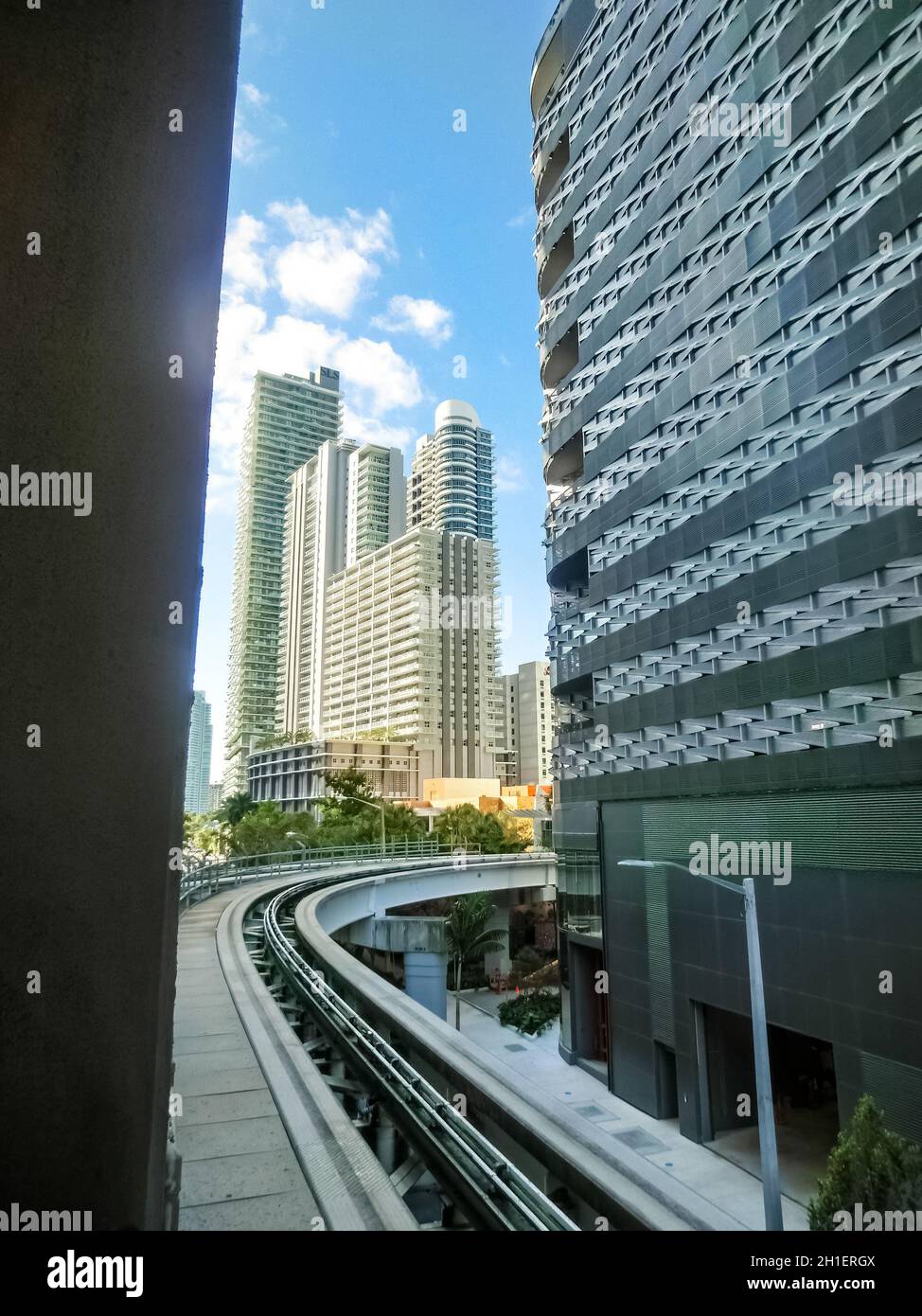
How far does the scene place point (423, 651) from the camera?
114 metres

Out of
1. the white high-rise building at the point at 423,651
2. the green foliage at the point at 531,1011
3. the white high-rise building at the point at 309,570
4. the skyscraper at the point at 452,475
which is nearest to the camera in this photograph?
the green foliage at the point at 531,1011

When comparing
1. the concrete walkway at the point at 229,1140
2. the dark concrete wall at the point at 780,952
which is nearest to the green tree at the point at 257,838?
the dark concrete wall at the point at 780,952

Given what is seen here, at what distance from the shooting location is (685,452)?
2280 cm

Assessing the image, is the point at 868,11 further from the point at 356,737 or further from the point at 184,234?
the point at 356,737

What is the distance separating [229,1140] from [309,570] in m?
148

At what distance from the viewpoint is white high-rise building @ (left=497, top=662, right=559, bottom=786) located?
443ft

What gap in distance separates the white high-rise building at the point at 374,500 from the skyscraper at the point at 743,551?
384 feet

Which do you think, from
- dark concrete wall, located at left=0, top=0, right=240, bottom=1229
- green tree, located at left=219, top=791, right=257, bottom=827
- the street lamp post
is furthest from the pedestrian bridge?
green tree, located at left=219, top=791, right=257, bottom=827

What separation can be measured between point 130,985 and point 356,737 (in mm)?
102350

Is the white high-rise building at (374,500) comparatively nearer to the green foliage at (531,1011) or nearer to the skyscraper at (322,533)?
the skyscraper at (322,533)

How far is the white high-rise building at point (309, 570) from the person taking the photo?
14000 centimetres

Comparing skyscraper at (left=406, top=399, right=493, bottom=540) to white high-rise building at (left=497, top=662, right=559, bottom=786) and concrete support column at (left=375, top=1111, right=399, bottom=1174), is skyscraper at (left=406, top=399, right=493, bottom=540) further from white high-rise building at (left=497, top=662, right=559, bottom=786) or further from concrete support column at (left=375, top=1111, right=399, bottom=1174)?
concrete support column at (left=375, top=1111, right=399, bottom=1174)

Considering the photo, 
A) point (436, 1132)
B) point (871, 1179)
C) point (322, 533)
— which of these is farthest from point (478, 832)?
point (322, 533)

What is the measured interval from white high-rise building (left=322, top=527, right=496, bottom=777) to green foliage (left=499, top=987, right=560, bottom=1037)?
75.8 metres
